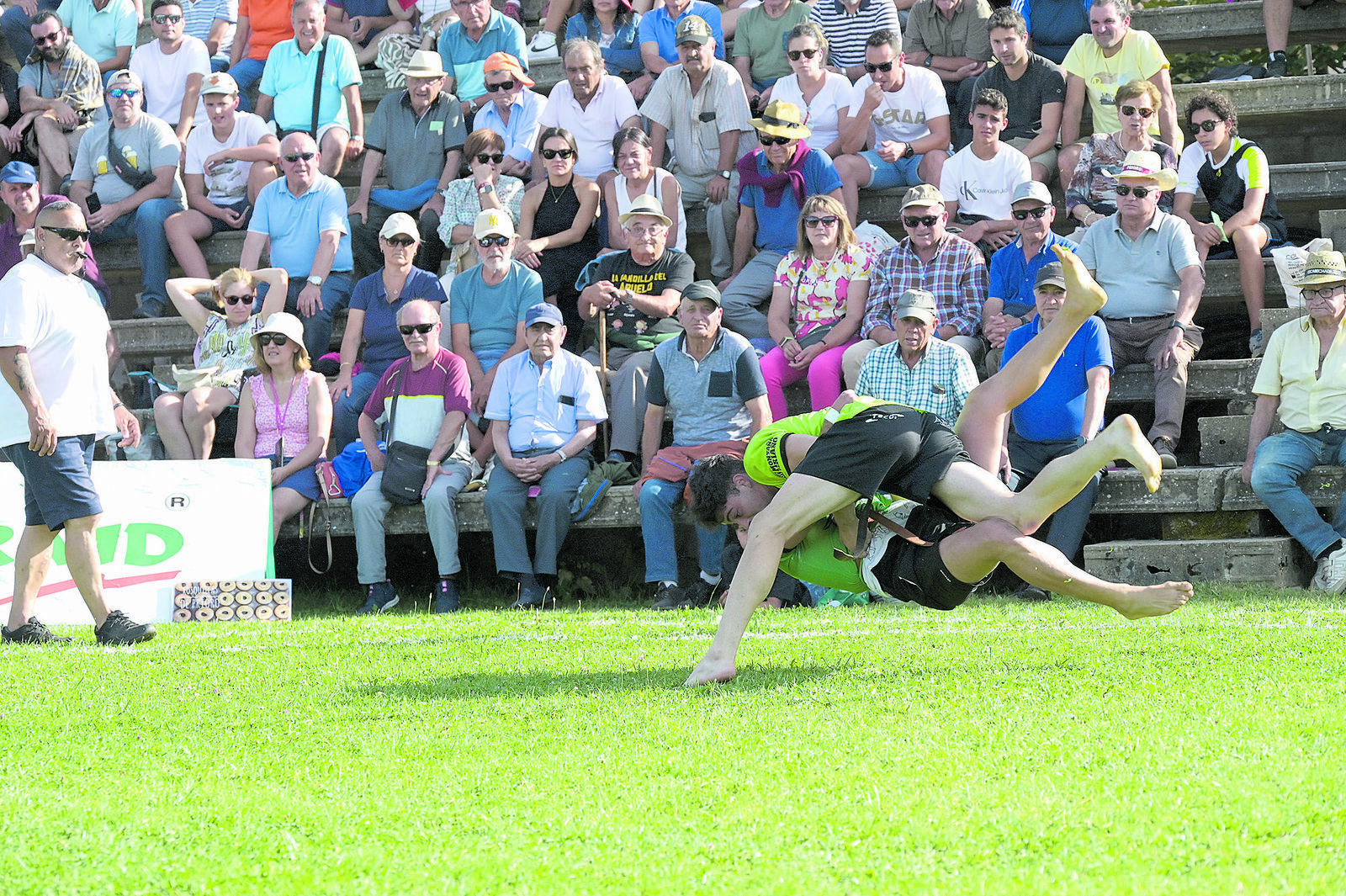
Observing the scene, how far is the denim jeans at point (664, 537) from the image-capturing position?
9.77 m

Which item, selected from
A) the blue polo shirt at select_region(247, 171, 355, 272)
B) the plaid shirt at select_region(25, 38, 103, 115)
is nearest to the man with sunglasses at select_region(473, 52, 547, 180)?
the blue polo shirt at select_region(247, 171, 355, 272)

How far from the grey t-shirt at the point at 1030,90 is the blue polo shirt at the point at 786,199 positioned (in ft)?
5.41

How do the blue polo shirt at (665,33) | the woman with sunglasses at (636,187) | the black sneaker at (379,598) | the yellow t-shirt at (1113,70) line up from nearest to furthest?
the black sneaker at (379,598)
the woman with sunglasses at (636,187)
the yellow t-shirt at (1113,70)
the blue polo shirt at (665,33)

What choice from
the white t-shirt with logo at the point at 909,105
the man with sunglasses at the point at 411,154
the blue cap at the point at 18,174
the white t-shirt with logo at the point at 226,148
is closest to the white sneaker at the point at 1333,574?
the white t-shirt with logo at the point at 909,105

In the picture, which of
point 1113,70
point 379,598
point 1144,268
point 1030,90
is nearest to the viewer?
point 379,598

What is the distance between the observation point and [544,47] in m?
15.2

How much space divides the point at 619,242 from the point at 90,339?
4.78 metres

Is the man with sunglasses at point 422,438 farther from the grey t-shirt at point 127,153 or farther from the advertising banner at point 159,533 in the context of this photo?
the grey t-shirt at point 127,153

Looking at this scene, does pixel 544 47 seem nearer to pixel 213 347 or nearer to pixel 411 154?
pixel 411 154

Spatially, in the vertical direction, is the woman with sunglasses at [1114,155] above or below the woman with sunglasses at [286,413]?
above

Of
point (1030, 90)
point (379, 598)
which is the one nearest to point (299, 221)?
point (379, 598)

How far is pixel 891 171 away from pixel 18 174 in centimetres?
780

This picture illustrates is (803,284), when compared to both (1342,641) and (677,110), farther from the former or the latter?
(1342,641)

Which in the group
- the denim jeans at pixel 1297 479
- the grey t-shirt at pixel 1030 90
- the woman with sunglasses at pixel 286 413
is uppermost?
the grey t-shirt at pixel 1030 90
